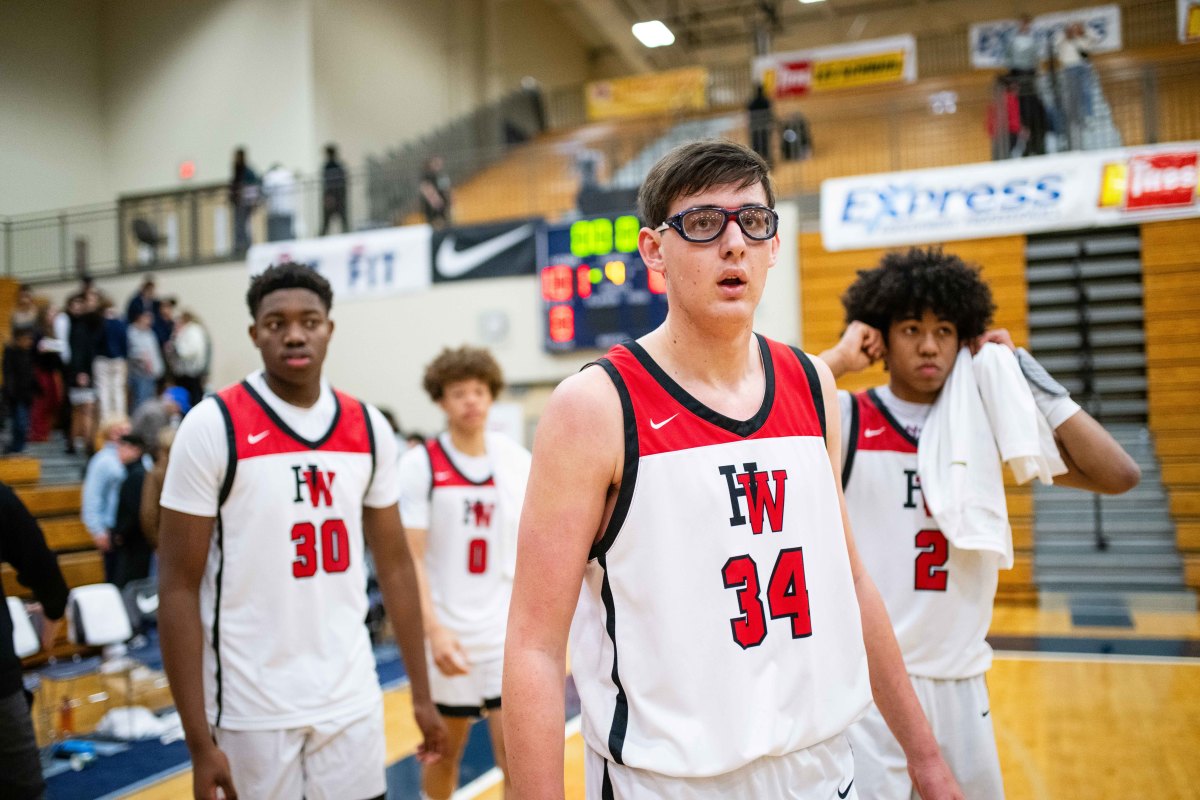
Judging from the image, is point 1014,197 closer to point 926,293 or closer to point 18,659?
point 926,293

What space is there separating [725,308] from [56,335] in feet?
43.4

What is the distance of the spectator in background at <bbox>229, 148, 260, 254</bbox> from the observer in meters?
15.6

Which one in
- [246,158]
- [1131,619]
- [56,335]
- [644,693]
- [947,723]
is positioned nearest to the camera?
[644,693]

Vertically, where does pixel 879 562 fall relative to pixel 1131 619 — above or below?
above

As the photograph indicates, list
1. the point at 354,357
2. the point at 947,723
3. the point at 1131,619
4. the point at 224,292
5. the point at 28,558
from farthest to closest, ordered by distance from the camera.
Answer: the point at 224,292, the point at 354,357, the point at 1131,619, the point at 28,558, the point at 947,723

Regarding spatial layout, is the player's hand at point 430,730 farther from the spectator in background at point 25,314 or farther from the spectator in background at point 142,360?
the spectator in background at point 142,360

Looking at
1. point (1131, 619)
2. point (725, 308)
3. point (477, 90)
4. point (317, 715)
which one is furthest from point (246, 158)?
point (725, 308)

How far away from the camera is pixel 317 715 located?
2.88 metres

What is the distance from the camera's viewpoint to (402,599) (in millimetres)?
3264

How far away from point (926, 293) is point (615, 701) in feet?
5.72

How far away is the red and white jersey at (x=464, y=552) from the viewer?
441 centimetres

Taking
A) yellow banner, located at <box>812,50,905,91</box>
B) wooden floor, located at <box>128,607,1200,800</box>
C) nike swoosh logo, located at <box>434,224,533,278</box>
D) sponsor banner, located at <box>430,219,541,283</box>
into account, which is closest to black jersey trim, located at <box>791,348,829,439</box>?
wooden floor, located at <box>128,607,1200,800</box>

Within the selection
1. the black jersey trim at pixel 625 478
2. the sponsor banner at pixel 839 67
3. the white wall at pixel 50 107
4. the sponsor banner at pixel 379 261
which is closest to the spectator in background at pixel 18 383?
the sponsor banner at pixel 379 261

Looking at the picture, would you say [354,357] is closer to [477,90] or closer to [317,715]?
[477,90]
